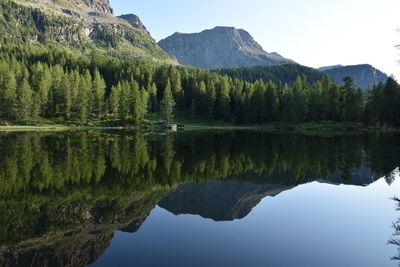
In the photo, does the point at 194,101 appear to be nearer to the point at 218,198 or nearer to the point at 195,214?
the point at 218,198

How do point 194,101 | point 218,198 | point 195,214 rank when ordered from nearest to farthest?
point 195,214
point 218,198
point 194,101

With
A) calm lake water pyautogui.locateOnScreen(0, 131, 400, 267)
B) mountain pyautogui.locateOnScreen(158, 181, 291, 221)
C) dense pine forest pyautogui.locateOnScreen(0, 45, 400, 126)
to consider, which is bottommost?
mountain pyautogui.locateOnScreen(158, 181, 291, 221)

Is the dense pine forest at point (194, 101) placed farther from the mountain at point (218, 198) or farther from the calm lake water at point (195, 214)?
the mountain at point (218, 198)

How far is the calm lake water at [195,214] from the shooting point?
12.0m

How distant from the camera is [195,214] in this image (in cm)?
1788

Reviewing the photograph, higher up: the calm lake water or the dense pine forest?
the dense pine forest

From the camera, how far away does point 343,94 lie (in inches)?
5108

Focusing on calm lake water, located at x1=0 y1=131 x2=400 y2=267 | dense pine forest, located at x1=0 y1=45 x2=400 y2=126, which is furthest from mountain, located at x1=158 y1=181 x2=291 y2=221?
dense pine forest, located at x1=0 y1=45 x2=400 y2=126

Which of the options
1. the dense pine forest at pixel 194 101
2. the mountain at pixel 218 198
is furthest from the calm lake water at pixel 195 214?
the dense pine forest at pixel 194 101

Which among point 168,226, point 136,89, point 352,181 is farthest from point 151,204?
point 136,89

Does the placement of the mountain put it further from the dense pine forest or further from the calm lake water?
the dense pine forest

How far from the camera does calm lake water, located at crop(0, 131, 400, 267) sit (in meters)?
12.0

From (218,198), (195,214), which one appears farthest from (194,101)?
(195,214)

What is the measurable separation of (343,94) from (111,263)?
137m
